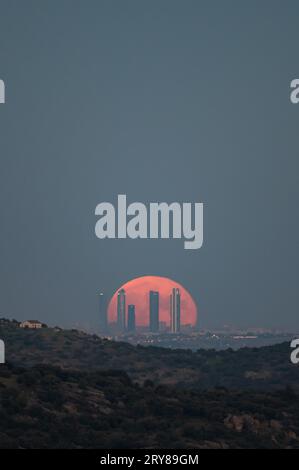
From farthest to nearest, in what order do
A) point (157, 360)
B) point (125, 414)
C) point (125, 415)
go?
point (157, 360) → point (125, 414) → point (125, 415)

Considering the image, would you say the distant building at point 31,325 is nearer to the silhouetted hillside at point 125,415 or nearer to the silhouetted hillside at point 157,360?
the silhouetted hillside at point 157,360

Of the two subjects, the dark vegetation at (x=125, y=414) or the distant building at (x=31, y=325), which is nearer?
the dark vegetation at (x=125, y=414)

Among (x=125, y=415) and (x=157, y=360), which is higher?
(x=125, y=415)

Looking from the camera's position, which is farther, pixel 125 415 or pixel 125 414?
pixel 125 414

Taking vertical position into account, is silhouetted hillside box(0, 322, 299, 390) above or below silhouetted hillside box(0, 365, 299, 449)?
below

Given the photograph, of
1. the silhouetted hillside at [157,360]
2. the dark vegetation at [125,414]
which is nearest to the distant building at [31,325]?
the silhouetted hillside at [157,360]

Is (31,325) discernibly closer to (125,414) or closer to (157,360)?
(157,360)

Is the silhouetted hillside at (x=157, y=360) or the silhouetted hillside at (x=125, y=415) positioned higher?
the silhouetted hillside at (x=125, y=415)

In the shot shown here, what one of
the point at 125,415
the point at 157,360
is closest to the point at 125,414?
the point at 125,415

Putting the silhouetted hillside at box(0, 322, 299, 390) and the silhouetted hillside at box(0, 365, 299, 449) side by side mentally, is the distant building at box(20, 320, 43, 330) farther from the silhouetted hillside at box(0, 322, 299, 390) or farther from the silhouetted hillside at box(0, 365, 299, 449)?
the silhouetted hillside at box(0, 365, 299, 449)

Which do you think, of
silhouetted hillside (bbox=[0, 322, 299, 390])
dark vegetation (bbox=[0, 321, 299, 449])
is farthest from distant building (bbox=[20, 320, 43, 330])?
dark vegetation (bbox=[0, 321, 299, 449])

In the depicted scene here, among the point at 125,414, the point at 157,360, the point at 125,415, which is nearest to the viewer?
the point at 125,415
